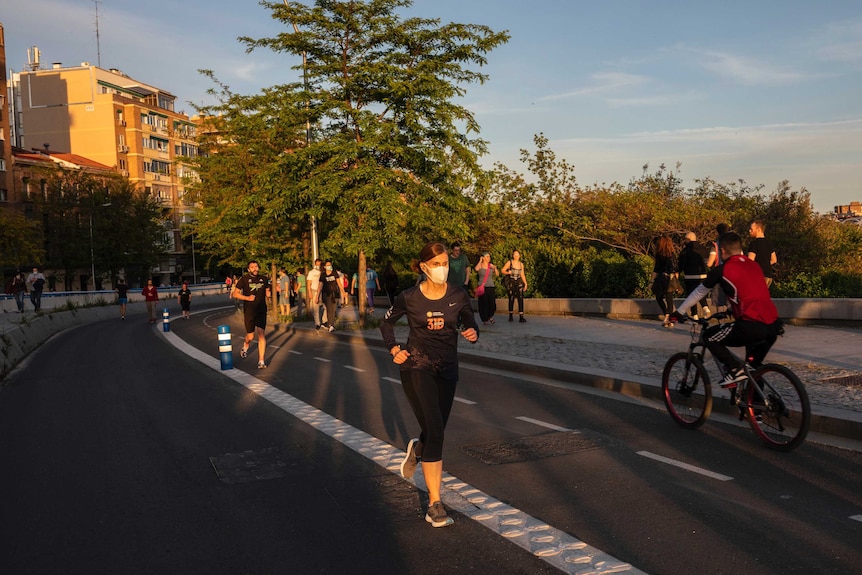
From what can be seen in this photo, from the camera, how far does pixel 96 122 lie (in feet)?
284

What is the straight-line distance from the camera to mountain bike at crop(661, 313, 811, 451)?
599cm

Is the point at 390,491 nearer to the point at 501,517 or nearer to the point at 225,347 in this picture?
the point at 501,517

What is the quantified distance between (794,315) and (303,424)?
10693 millimetres

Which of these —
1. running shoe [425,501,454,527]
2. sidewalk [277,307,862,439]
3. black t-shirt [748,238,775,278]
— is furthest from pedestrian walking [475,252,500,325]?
running shoe [425,501,454,527]

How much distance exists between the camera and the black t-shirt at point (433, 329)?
4.99 metres

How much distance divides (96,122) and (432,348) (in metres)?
92.3

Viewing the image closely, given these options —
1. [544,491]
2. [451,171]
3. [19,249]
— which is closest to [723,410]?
[544,491]

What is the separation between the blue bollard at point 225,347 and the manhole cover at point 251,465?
5.78 m

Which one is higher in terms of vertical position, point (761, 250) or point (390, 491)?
point (761, 250)

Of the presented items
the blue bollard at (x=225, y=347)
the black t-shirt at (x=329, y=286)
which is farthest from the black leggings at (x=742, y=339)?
the black t-shirt at (x=329, y=286)

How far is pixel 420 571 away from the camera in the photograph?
156 inches

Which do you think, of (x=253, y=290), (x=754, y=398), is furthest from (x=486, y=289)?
(x=754, y=398)

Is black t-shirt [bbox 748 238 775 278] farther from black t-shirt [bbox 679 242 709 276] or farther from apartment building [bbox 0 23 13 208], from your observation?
apartment building [bbox 0 23 13 208]

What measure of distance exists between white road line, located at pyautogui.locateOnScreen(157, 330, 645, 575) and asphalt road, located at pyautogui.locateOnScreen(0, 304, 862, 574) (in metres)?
0.09
